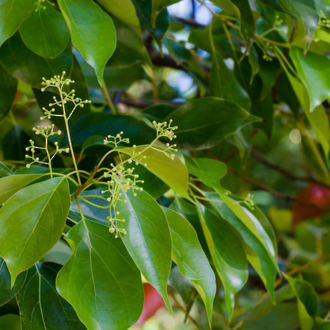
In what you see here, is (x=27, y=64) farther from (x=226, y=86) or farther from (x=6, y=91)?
(x=226, y=86)

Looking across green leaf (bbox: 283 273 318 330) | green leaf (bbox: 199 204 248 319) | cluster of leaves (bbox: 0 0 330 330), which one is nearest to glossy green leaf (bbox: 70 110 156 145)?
cluster of leaves (bbox: 0 0 330 330)

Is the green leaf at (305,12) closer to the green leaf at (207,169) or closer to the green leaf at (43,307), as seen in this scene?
the green leaf at (207,169)

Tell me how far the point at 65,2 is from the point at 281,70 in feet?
1.12

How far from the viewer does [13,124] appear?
59cm

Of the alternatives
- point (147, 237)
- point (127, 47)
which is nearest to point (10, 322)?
point (147, 237)

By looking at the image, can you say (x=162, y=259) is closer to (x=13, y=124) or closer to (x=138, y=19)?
(x=138, y=19)

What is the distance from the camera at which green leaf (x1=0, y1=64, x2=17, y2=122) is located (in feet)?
1.38

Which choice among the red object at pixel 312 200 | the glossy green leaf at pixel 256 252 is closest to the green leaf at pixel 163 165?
the glossy green leaf at pixel 256 252

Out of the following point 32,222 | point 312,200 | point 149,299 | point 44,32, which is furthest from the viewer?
point 312,200

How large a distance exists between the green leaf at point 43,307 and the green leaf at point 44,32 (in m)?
0.20

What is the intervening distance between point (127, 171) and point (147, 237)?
0.05 metres

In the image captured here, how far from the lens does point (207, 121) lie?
1.39 feet

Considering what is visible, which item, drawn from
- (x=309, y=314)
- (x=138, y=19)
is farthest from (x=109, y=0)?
(x=309, y=314)

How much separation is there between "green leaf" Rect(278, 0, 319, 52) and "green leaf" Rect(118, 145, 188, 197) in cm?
19
